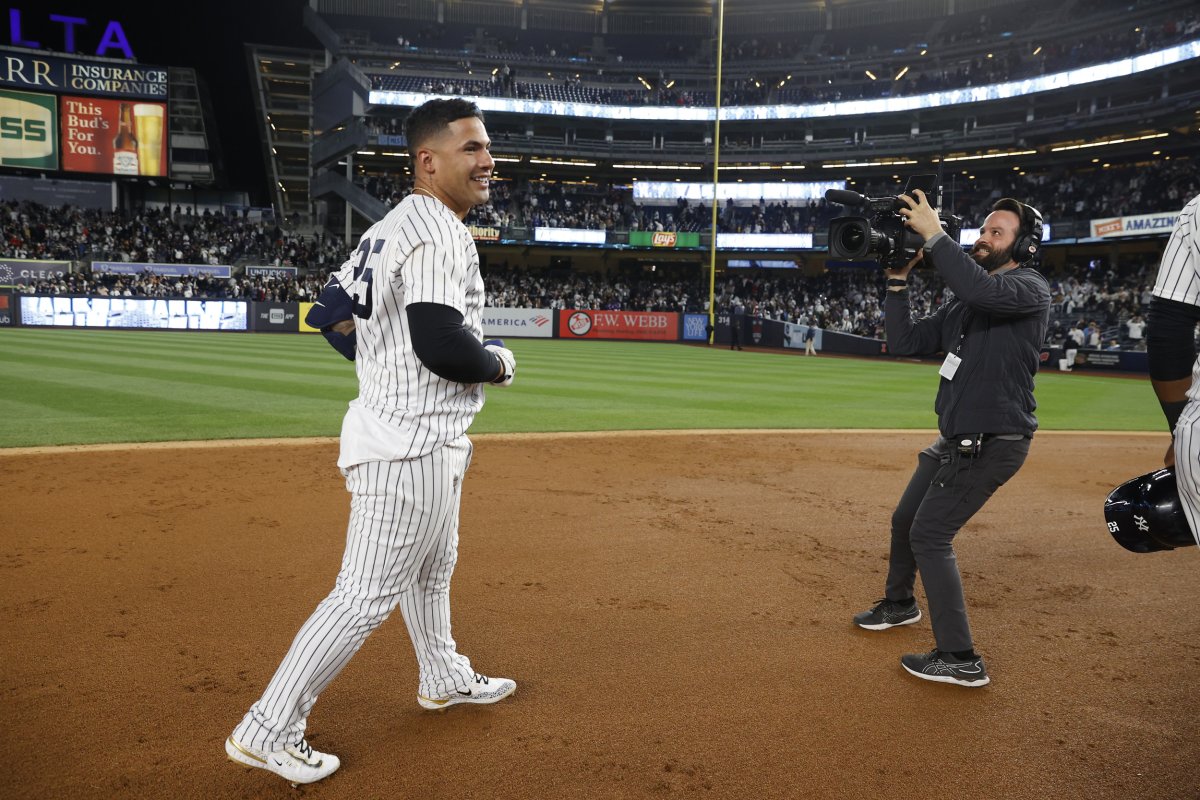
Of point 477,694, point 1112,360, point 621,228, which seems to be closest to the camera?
point 477,694

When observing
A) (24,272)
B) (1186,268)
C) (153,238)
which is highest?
(153,238)

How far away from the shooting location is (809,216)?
4828 centimetres

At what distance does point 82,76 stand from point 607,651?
180 feet

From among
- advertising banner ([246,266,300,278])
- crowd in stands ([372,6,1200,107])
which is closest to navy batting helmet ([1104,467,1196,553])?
advertising banner ([246,266,300,278])

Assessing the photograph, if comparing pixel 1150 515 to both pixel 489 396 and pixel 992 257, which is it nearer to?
pixel 992 257

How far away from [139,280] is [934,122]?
1790 inches

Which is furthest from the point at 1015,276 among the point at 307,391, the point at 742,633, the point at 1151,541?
the point at 307,391

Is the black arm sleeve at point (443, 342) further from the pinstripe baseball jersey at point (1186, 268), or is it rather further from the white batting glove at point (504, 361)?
the pinstripe baseball jersey at point (1186, 268)

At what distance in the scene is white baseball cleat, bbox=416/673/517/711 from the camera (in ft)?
10.8

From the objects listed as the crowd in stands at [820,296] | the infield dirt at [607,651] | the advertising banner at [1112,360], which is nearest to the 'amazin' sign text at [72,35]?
the crowd in stands at [820,296]

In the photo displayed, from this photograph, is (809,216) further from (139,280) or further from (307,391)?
(307,391)

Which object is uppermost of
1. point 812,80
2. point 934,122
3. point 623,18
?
point 623,18

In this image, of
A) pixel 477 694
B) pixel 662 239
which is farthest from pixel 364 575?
pixel 662 239

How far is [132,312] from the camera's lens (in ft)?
113
